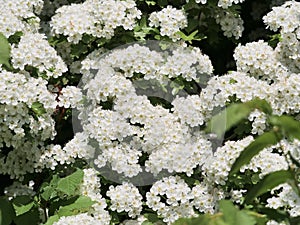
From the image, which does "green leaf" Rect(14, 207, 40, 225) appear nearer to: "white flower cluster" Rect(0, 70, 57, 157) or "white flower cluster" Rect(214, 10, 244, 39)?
"white flower cluster" Rect(0, 70, 57, 157)

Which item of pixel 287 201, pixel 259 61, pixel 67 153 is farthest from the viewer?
pixel 259 61

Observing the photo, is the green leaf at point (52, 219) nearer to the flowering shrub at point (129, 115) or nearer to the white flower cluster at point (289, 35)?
the flowering shrub at point (129, 115)

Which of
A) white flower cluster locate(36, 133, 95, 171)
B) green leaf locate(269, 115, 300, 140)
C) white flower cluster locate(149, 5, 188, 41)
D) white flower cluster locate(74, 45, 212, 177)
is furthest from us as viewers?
white flower cluster locate(149, 5, 188, 41)

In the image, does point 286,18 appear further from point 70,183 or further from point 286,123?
point 286,123

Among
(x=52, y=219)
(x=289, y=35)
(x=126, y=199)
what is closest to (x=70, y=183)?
(x=52, y=219)

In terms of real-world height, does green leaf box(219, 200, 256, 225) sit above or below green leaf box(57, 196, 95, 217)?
below

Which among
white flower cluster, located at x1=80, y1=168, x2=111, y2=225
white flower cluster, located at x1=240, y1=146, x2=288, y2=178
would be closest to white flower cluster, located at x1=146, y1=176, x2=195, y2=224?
white flower cluster, located at x1=80, y1=168, x2=111, y2=225

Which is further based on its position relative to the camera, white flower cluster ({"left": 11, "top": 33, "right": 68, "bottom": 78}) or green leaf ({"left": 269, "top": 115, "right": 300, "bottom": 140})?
white flower cluster ({"left": 11, "top": 33, "right": 68, "bottom": 78})
